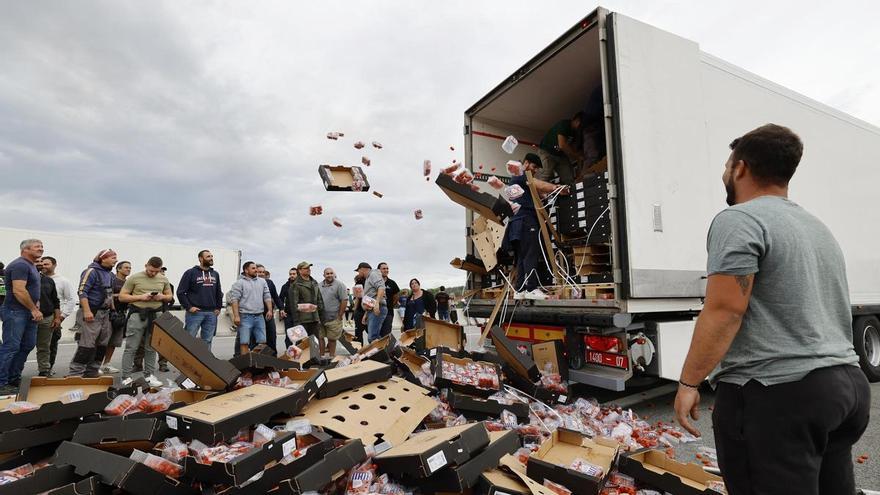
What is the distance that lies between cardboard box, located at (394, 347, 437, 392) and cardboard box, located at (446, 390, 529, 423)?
1.18 ft

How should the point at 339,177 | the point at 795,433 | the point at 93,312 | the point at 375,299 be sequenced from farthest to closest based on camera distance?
the point at 375,299 → the point at 93,312 → the point at 339,177 → the point at 795,433

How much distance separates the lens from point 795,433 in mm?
1307

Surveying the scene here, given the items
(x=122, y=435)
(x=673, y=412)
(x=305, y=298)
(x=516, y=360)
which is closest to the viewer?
(x=122, y=435)

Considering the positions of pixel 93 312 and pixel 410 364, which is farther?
pixel 93 312

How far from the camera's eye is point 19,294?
500 cm

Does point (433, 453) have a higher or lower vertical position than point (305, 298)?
lower

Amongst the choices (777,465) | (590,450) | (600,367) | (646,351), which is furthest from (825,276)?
(600,367)

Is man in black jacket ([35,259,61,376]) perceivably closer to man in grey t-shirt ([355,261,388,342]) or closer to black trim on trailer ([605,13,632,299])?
man in grey t-shirt ([355,261,388,342])

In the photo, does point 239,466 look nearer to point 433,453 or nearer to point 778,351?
point 433,453

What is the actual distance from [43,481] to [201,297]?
4.68 m

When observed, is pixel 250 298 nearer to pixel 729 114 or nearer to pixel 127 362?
pixel 127 362

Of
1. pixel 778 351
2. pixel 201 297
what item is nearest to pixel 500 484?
pixel 778 351

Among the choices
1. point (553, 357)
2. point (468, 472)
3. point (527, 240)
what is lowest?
point (468, 472)

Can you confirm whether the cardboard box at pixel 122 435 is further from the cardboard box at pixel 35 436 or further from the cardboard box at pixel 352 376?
the cardboard box at pixel 352 376
